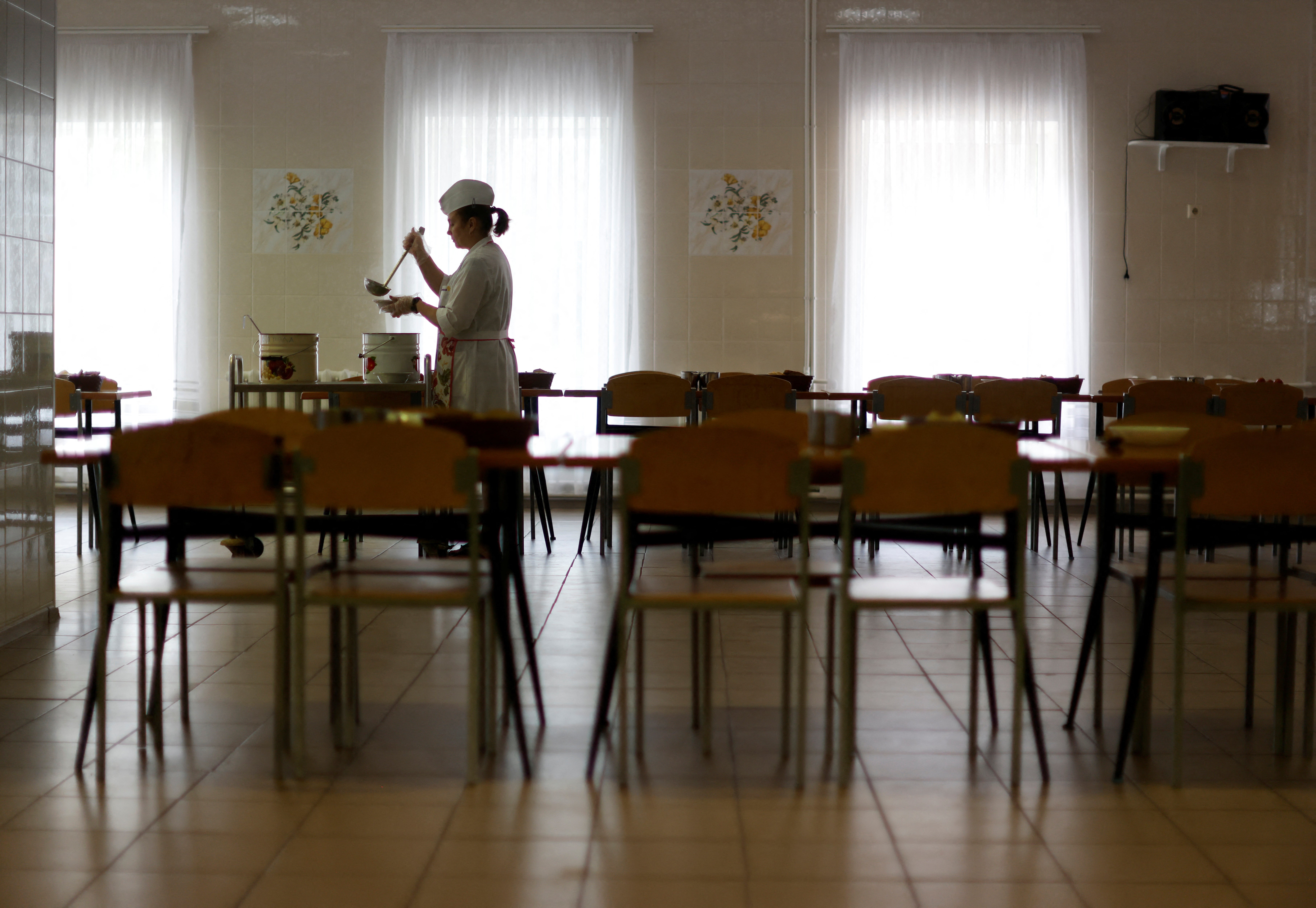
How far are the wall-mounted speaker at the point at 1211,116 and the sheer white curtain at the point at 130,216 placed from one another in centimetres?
574

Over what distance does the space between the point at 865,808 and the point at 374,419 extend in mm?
1284

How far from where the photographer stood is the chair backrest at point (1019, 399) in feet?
18.3

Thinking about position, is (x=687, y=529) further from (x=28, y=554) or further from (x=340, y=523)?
(x=28, y=554)

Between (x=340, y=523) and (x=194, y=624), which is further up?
(x=340, y=523)

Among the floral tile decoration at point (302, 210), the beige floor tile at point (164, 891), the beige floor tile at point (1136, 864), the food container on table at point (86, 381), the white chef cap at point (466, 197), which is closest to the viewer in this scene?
the beige floor tile at point (164, 891)

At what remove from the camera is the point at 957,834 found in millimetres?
2277

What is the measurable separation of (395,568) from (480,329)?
211 cm

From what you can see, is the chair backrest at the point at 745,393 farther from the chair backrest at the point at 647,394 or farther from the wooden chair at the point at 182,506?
the wooden chair at the point at 182,506

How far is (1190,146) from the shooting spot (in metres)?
7.29

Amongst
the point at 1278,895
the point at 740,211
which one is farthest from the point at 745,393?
the point at 1278,895

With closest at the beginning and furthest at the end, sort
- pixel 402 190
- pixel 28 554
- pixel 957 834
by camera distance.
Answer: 1. pixel 957 834
2. pixel 28 554
3. pixel 402 190

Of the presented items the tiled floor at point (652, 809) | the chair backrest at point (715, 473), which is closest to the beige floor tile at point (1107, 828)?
the tiled floor at point (652, 809)

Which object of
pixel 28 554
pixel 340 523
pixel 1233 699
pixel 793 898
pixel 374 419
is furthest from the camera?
pixel 28 554

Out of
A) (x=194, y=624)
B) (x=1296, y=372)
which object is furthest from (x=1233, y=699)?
(x=1296, y=372)
